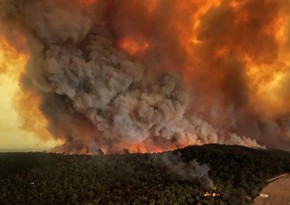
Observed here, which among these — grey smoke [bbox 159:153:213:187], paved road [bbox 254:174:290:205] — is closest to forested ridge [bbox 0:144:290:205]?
grey smoke [bbox 159:153:213:187]

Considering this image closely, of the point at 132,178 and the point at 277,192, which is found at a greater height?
the point at 132,178

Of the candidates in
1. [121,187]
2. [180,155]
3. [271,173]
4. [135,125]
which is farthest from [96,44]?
[271,173]

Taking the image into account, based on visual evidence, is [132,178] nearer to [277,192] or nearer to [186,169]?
[186,169]

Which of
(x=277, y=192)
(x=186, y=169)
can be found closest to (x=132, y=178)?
(x=186, y=169)

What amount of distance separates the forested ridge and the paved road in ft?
3.49

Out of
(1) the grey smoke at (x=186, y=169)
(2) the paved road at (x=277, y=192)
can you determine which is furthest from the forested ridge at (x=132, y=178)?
(2) the paved road at (x=277, y=192)

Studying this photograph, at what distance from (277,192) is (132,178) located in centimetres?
1724

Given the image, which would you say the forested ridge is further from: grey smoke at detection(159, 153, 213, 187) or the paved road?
the paved road

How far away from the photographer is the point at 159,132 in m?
79.4

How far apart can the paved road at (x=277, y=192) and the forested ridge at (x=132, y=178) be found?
1065 mm

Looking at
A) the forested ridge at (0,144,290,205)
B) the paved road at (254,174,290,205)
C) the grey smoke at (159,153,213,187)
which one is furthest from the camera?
the grey smoke at (159,153,213,187)

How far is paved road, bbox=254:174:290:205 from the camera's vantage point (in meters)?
53.6

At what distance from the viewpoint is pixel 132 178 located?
59938 mm

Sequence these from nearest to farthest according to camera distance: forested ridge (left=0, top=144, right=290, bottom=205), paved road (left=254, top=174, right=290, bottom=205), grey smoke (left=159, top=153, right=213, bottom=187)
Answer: paved road (left=254, top=174, right=290, bottom=205)
forested ridge (left=0, top=144, right=290, bottom=205)
grey smoke (left=159, top=153, right=213, bottom=187)
